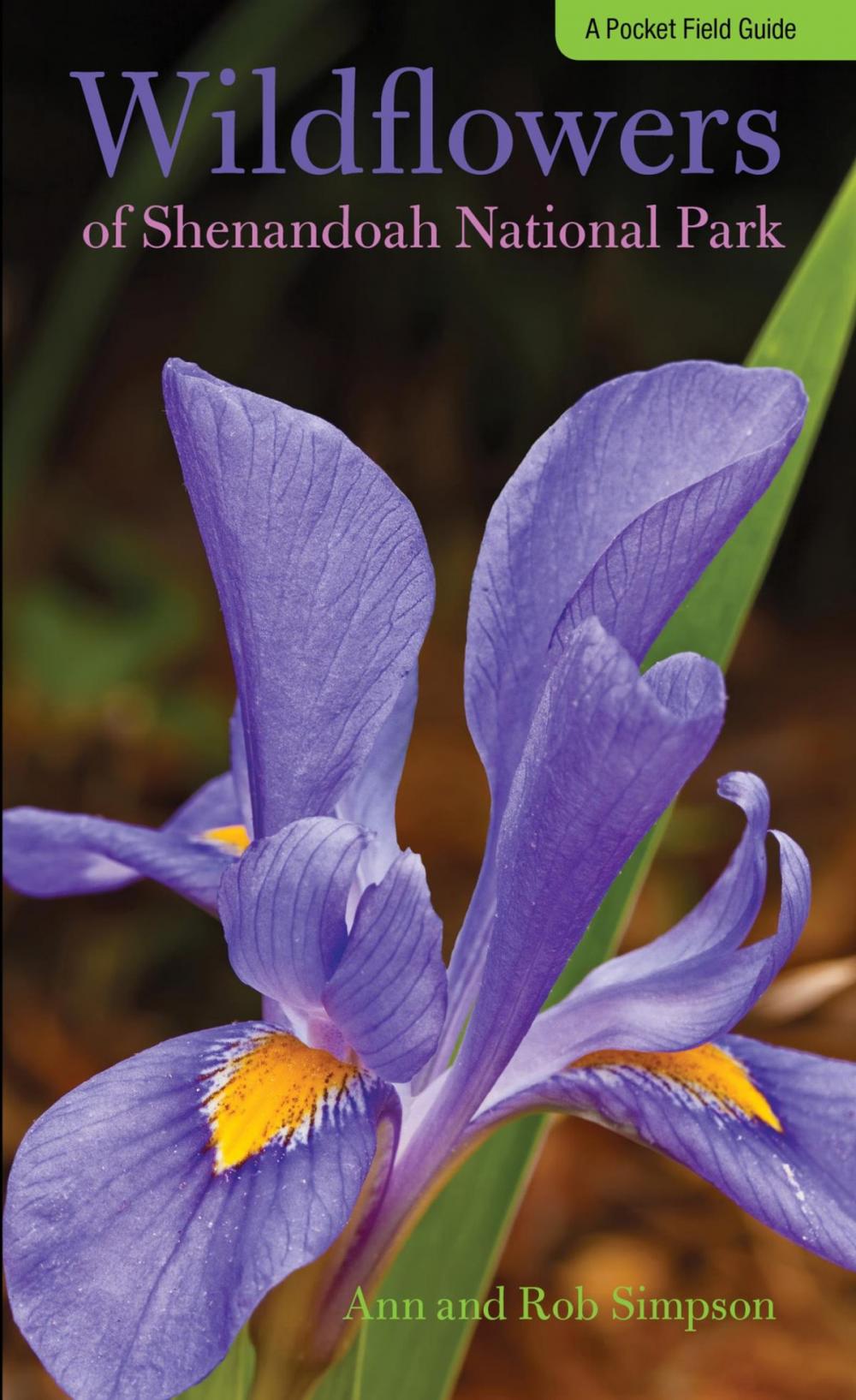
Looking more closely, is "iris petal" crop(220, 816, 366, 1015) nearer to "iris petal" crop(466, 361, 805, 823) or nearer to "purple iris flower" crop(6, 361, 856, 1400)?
"purple iris flower" crop(6, 361, 856, 1400)

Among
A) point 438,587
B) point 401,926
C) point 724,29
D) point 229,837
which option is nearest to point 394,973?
point 401,926

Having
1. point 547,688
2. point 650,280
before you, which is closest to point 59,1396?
point 547,688

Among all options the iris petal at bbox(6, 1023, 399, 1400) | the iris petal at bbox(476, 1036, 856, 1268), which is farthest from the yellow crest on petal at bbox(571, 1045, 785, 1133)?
the iris petal at bbox(6, 1023, 399, 1400)

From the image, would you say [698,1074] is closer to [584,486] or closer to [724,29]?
[584,486]

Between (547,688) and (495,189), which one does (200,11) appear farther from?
(547,688)

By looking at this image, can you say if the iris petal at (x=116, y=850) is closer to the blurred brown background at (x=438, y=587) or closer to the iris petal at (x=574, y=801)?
the iris petal at (x=574, y=801)

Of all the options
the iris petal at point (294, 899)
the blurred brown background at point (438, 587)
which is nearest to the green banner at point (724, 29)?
the blurred brown background at point (438, 587)
